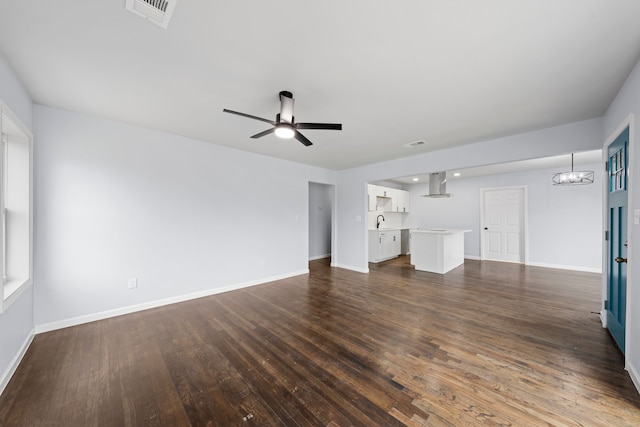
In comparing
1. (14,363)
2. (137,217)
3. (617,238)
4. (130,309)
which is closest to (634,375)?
(617,238)

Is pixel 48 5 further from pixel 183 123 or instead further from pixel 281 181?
pixel 281 181

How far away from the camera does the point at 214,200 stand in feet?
13.2

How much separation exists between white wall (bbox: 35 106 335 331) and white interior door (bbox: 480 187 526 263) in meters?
6.08

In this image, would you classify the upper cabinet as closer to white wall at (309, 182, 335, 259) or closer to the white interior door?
white wall at (309, 182, 335, 259)

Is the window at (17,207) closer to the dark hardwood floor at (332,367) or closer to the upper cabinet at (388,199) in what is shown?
the dark hardwood floor at (332,367)

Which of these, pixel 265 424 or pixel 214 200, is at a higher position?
pixel 214 200

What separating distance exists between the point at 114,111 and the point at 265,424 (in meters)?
3.51

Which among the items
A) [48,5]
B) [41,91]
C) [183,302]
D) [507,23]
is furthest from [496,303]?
[41,91]

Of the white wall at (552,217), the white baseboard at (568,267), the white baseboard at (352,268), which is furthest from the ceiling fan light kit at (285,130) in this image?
the white baseboard at (568,267)

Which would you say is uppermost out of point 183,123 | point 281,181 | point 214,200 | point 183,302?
point 183,123

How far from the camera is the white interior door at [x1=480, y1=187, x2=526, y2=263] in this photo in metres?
6.42

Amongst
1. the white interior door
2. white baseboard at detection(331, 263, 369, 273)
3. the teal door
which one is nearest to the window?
white baseboard at detection(331, 263, 369, 273)

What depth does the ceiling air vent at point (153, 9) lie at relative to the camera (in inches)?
54.4

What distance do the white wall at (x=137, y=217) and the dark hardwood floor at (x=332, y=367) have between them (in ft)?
1.28
